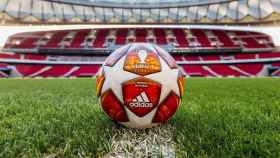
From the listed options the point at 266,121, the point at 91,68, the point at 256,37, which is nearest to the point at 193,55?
the point at 256,37

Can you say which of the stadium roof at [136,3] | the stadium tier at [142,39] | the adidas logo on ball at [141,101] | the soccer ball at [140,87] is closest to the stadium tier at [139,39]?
the stadium tier at [142,39]

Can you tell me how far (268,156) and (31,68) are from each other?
3216 centimetres

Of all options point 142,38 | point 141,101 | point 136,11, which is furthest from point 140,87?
point 136,11

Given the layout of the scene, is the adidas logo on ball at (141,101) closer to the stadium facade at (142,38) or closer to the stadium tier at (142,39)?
the stadium facade at (142,38)

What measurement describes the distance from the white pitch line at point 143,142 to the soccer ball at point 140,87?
8 cm

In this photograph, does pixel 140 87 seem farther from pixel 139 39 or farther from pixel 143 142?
pixel 139 39

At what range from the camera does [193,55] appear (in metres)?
34.3

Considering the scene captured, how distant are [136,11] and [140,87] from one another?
144ft

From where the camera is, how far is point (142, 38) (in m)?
36.0

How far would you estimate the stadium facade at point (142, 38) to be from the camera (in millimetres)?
30750

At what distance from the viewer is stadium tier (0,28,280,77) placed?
3022 centimetres

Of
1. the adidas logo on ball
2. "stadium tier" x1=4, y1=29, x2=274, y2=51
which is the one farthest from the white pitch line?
"stadium tier" x1=4, y1=29, x2=274, y2=51

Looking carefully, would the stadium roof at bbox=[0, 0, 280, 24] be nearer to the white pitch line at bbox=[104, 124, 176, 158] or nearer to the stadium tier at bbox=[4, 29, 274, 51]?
the stadium tier at bbox=[4, 29, 274, 51]

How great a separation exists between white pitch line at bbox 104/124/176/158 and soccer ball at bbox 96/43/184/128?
0.27ft
